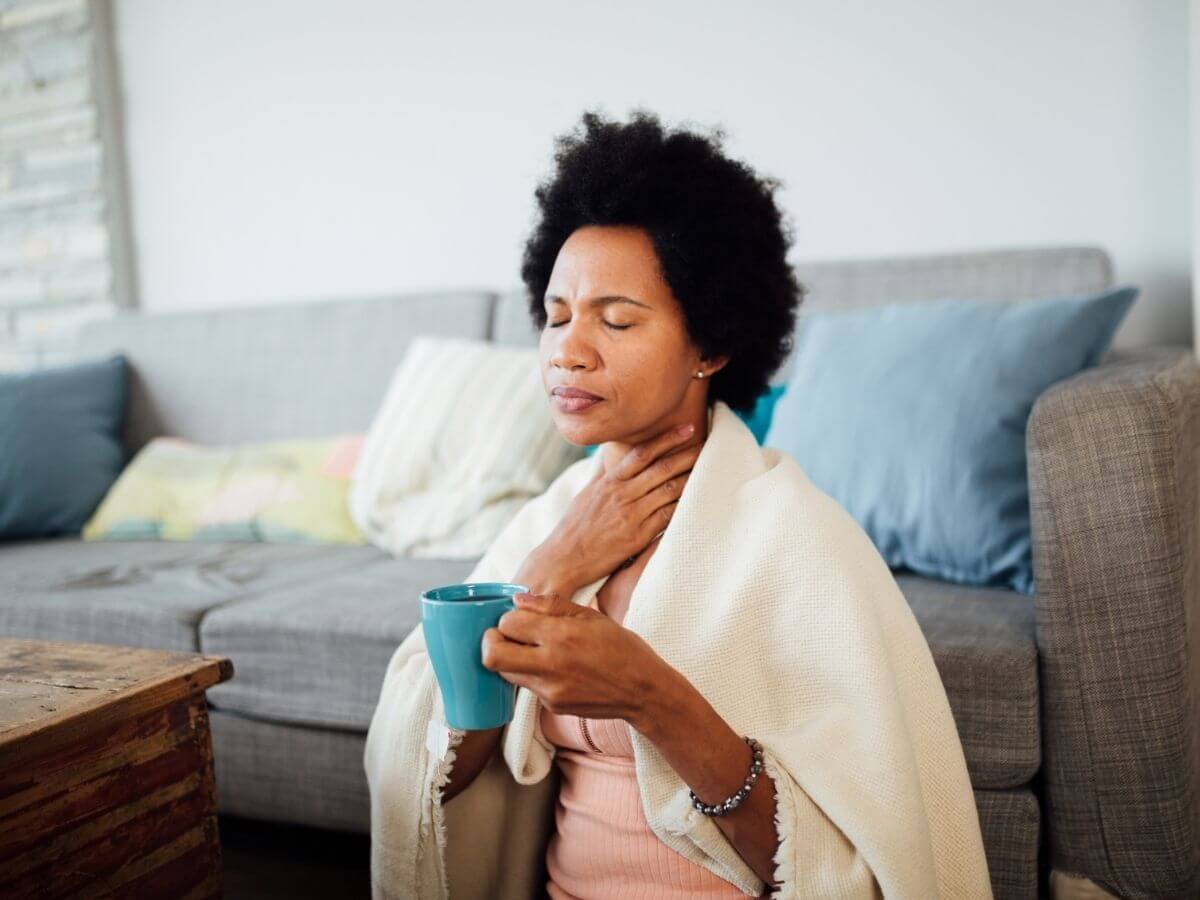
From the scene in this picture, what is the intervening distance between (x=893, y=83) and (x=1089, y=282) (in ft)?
2.31

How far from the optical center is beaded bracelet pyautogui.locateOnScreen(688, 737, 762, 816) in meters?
0.88

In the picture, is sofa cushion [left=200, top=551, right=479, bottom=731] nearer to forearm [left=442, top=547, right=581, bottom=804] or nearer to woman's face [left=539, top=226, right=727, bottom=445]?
forearm [left=442, top=547, right=581, bottom=804]

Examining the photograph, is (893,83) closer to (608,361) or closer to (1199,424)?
(1199,424)

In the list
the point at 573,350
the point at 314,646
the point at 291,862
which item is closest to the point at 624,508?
the point at 573,350

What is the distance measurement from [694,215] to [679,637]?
434 millimetres

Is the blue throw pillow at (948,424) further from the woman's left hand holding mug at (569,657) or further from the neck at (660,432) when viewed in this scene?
the woman's left hand holding mug at (569,657)

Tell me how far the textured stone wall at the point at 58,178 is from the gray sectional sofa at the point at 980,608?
1.00 metres

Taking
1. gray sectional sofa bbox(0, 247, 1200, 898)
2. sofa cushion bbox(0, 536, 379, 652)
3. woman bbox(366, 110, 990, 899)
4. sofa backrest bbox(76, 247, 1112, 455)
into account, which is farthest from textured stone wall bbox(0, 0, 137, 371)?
woman bbox(366, 110, 990, 899)

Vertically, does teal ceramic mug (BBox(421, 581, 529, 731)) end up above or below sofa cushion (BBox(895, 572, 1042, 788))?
above

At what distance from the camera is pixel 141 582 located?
6.63ft

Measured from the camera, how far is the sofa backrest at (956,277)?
1.97m

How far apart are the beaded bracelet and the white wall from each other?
3.29 ft

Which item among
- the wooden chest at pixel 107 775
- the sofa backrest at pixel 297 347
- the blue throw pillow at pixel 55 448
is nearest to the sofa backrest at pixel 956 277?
the sofa backrest at pixel 297 347

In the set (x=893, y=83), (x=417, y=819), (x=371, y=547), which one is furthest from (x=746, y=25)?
(x=417, y=819)
